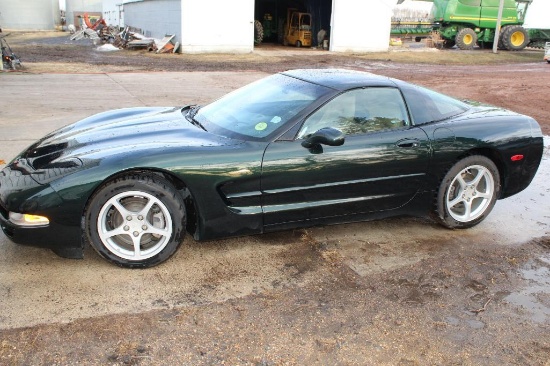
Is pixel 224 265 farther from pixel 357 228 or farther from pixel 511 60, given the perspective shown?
pixel 511 60

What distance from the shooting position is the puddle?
133 inches

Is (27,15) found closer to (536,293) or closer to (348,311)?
(348,311)

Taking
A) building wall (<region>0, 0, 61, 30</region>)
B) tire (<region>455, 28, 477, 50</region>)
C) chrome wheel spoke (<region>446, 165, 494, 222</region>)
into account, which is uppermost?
building wall (<region>0, 0, 61, 30</region>)

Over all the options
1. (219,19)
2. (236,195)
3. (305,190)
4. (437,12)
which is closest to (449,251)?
(305,190)

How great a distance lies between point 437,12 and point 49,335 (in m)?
32.7

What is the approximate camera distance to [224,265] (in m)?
3.79

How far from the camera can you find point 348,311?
3.26 m

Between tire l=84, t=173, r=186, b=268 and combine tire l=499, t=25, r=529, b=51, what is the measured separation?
31.6m

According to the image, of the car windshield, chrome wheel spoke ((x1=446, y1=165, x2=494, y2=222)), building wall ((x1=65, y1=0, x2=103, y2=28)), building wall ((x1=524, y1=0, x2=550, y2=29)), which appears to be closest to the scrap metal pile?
building wall ((x1=524, y1=0, x2=550, y2=29))

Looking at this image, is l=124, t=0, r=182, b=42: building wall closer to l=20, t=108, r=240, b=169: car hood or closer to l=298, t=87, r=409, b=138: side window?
l=20, t=108, r=240, b=169: car hood

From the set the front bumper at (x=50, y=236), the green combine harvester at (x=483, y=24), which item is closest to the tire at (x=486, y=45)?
the green combine harvester at (x=483, y=24)

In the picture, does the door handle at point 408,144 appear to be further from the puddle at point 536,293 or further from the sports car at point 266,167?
the puddle at point 536,293

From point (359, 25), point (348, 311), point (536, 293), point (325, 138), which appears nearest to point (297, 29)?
point (359, 25)

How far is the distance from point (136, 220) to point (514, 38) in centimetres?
3245
